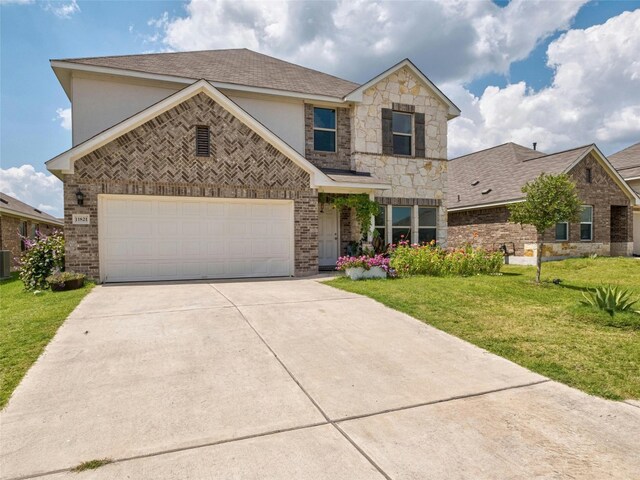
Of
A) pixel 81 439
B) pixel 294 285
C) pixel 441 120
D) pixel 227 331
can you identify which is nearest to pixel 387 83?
pixel 441 120

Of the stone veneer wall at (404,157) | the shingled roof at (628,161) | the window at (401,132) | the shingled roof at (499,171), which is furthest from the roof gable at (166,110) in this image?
the shingled roof at (628,161)

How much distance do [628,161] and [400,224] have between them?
18733mm

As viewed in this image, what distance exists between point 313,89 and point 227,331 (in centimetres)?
1126

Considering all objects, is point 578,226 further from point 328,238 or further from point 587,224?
point 328,238

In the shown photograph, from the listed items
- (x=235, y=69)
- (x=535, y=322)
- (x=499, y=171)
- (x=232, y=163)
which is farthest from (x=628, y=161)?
(x=232, y=163)

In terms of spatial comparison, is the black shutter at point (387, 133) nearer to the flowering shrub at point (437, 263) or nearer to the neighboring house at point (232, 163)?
the neighboring house at point (232, 163)

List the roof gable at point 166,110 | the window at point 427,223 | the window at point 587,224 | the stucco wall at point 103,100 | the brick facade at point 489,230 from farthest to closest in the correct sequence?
1. the window at point 587,224
2. the brick facade at point 489,230
3. the window at point 427,223
4. the stucco wall at point 103,100
5. the roof gable at point 166,110

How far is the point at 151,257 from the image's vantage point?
10656 millimetres

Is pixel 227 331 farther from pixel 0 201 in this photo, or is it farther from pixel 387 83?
pixel 0 201

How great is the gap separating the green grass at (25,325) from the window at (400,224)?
33.9 ft

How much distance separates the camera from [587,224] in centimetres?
1755

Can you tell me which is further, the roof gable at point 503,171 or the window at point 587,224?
the window at point 587,224

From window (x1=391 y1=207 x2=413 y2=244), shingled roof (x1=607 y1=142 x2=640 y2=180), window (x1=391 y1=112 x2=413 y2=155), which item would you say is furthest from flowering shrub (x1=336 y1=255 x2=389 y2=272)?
shingled roof (x1=607 y1=142 x2=640 y2=180)

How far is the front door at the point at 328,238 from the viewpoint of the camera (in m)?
14.2
